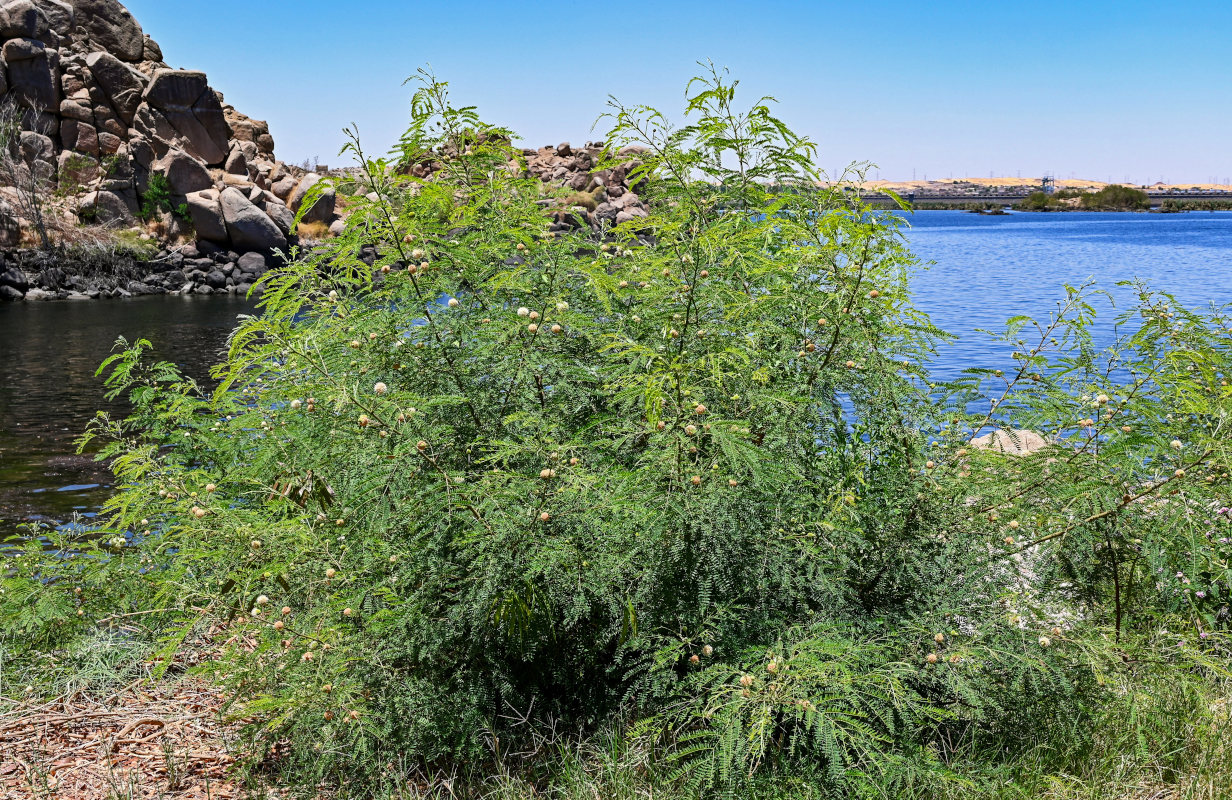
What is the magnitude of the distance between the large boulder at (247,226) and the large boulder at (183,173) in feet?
12.9

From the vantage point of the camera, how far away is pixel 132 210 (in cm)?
5025

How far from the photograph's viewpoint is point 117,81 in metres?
52.2

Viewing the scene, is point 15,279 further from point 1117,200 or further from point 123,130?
point 1117,200

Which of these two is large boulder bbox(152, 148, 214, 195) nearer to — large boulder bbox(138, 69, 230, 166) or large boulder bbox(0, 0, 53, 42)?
large boulder bbox(138, 69, 230, 166)

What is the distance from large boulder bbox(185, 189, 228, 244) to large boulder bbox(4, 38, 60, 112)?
1192 centimetres

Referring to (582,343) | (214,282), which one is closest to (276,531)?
(582,343)

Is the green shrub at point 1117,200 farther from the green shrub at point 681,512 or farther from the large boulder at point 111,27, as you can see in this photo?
the green shrub at point 681,512

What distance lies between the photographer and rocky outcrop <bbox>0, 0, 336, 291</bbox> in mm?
47812

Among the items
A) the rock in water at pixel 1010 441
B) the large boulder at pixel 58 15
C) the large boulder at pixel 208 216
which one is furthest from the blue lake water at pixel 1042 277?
the large boulder at pixel 58 15

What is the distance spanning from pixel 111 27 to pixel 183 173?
14.1 m

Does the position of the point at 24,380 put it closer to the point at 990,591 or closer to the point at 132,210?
the point at 990,591

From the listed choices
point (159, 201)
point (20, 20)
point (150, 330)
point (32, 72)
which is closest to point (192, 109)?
point (32, 72)

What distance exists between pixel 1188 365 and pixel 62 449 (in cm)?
1683

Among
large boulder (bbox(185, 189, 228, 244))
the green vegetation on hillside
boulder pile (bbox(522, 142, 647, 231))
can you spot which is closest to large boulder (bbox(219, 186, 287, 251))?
large boulder (bbox(185, 189, 228, 244))
